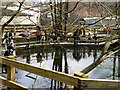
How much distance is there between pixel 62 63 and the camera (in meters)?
9.68

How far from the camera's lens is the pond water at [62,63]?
6.69 m

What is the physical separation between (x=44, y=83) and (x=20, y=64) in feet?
9.03

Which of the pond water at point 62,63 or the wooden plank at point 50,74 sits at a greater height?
the wooden plank at point 50,74

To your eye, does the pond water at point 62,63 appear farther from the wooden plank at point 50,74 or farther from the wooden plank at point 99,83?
the wooden plank at point 99,83

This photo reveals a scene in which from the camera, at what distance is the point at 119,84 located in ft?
8.91

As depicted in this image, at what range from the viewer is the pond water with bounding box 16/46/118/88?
6.69 metres

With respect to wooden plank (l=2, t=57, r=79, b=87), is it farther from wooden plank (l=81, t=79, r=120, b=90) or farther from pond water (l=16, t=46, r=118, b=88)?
pond water (l=16, t=46, r=118, b=88)

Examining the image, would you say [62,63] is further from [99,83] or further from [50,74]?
[99,83]

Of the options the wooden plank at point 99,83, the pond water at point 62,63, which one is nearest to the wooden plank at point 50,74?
the wooden plank at point 99,83

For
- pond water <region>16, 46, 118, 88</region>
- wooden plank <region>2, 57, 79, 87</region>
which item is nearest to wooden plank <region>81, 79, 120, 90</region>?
wooden plank <region>2, 57, 79, 87</region>

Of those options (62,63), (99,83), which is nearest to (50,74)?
(99,83)

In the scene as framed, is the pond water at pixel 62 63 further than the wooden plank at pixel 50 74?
Yes

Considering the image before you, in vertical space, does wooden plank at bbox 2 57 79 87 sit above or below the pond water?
above

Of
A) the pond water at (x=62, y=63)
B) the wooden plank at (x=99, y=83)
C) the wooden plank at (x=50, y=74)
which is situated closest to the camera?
the wooden plank at (x=99, y=83)
